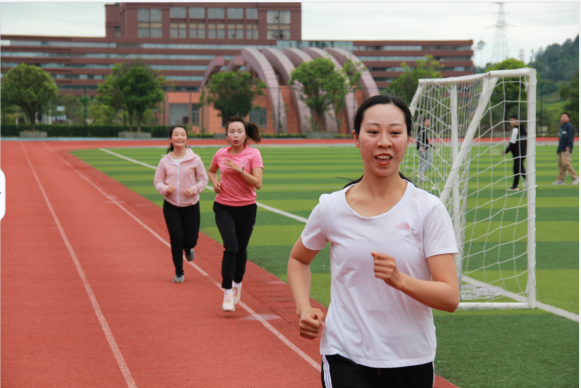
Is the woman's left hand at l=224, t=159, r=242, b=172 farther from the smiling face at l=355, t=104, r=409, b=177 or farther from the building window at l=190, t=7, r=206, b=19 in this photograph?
the building window at l=190, t=7, r=206, b=19

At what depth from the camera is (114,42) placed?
137625 millimetres

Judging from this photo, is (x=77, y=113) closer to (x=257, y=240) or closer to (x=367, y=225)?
(x=257, y=240)

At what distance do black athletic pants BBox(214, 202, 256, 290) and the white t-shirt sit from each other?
4293mm

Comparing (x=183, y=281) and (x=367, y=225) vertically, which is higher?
(x=367, y=225)

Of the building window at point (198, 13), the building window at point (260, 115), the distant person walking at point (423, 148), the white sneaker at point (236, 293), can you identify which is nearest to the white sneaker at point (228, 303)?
the white sneaker at point (236, 293)

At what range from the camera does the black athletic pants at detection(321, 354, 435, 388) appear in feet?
8.70

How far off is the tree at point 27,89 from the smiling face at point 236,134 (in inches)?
2445

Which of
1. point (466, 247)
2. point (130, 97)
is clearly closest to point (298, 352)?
point (466, 247)

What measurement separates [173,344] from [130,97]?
2502 inches

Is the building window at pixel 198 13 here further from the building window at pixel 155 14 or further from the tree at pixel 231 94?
the tree at pixel 231 94

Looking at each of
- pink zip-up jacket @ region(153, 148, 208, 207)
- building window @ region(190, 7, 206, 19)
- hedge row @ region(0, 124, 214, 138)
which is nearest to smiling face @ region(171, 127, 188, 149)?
pink zip-up jacket @ region(153, 148, 208, 207)

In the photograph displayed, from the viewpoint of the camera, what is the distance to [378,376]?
267 centimetres

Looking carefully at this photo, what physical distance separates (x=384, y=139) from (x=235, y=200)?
462cm

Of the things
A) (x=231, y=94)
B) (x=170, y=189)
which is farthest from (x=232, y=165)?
(x=231, y=94)
